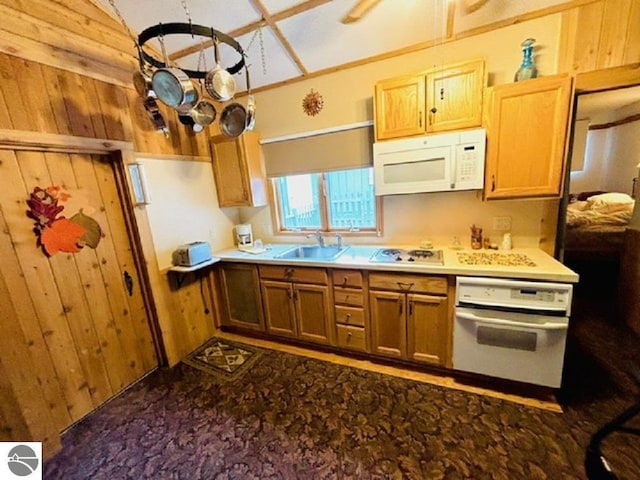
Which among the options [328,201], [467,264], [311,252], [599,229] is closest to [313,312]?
[311,252]

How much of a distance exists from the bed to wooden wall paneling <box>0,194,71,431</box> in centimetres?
508

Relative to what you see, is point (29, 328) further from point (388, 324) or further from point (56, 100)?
point (388, 324)

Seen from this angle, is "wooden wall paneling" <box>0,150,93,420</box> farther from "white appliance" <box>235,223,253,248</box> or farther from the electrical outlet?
the electrical outlet

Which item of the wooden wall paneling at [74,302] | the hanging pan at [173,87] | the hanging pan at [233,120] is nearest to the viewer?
the hanging pan at [173,87]

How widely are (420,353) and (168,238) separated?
244 centimetres

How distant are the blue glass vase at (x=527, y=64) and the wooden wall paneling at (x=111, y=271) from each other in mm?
3171

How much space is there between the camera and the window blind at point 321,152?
8.46 feet

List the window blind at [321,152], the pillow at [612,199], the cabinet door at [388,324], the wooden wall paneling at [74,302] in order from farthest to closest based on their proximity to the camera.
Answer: the pillow at [612,199]
the window blind at [321,152]
the cabinet door at [388,324]
the wooden wall paneling at [74,302]

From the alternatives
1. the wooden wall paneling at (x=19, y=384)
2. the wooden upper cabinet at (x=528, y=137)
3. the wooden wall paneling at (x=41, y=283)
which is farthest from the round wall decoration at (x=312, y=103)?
the wooden wall paneling at (x=19, y=384)

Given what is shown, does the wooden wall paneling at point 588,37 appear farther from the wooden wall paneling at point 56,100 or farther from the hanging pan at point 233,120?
the wooden wall paneling at point 56,100

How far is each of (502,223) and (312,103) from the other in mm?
2050

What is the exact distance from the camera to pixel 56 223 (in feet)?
6.24

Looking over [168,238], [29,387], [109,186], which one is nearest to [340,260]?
[168,238]

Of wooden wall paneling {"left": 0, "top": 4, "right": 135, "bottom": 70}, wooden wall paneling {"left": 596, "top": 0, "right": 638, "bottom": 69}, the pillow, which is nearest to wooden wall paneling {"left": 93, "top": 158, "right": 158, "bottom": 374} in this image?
wooden wall paneling {"left": 0, "top": 4, "right": 135, "bottom": 70}
